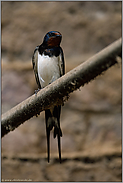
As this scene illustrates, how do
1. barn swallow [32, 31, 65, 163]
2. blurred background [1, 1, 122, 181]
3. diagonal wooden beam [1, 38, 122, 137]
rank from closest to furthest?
diagonal wooden beam [1, 38, 122, 137], barn swallow [32, 31, 65, 163], blurred background [1, 1, 122, 181]

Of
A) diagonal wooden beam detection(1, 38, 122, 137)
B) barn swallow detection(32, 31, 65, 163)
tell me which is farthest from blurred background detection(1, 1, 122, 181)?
diagonal wooden beam detection(1, 38, 122, 137)

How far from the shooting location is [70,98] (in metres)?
2.78

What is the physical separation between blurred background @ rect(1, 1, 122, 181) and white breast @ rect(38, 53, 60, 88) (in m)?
0.99

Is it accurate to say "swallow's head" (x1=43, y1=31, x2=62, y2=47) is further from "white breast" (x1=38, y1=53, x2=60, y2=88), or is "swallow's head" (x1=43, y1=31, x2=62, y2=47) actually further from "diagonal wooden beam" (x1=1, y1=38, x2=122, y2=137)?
"diagonal wooden beam" (x1=1, y1=38, x2=122, y2=137)

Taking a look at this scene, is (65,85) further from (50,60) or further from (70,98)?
(70,98)

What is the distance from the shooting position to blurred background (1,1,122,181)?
270cm

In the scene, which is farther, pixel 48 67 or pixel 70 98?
pixel 70 98

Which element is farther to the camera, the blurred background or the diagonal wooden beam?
the blurred background

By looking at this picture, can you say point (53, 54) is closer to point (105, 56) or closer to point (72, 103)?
point (105, 56)

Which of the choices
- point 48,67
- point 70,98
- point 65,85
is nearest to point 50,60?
point 48,67

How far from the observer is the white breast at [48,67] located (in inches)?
67.5

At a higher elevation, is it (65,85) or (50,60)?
(50,60)

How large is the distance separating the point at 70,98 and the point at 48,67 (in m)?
1.11

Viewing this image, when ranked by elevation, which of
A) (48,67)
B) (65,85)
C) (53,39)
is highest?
(53,39)
